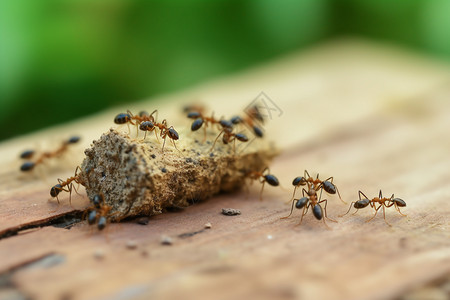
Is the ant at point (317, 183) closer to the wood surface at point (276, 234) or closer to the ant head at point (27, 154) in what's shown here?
the wood surface at point (276, 234)

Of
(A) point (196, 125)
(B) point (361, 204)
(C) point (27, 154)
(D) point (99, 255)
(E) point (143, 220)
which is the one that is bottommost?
(D) point (99, 255)

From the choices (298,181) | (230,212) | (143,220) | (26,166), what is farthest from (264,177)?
(26,166)

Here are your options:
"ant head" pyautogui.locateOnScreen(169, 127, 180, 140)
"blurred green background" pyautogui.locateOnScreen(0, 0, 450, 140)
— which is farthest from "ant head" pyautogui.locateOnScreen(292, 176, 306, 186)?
"blurred green background" pyautogui.locateOnScreen(0, 0, 450, 140)

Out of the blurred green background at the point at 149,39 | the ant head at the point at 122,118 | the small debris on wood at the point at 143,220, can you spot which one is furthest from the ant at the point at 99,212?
the blurred green background at the point at 149,39

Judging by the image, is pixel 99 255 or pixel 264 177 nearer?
pixel 99 255

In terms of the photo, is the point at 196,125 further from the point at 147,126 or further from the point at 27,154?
the point at 27,154

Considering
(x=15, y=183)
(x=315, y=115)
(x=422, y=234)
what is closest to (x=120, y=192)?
(x=15, y=183)
